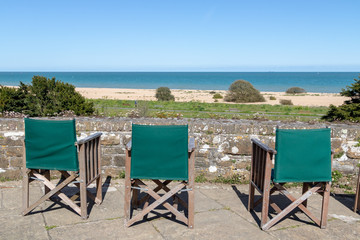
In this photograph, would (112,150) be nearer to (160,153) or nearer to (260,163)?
(160,153)

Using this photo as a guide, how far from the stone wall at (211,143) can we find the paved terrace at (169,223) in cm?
75

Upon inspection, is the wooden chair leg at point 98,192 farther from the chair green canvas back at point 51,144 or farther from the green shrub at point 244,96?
the green shrub at point 244,96

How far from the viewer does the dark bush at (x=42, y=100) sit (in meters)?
7.07

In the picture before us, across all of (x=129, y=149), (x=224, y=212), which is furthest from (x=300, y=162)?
(x=129, y=149)

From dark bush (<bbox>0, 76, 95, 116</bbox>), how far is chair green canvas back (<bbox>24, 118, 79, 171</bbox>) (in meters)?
2.96

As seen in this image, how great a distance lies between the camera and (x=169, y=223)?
13.3ft

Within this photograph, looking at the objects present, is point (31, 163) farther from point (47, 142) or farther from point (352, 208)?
point (352, 208)

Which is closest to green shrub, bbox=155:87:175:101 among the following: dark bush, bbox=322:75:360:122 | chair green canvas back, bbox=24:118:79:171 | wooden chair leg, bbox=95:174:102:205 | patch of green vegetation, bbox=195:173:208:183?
dark bush, bbox=322:75:360:122

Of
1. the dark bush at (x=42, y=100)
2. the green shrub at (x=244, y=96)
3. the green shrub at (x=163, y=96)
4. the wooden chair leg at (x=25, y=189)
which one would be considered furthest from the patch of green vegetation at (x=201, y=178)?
the green shrub at (x=163, y=96)

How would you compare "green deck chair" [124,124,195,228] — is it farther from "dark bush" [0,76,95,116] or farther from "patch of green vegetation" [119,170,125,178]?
"dark bush" [0,76,95,116]

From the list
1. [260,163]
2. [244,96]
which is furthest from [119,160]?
[244,96]

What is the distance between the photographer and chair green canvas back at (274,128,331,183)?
3.73 metres

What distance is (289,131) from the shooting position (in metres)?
3.73

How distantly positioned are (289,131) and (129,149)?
1813 millimetres
